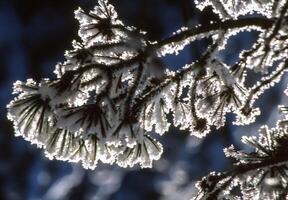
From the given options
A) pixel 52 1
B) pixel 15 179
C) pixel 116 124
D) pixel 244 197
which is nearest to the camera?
pixel 116 124

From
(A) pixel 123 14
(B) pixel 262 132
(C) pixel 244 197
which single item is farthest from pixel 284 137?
(A) pixel 123 14

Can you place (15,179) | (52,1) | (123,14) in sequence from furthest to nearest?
(15,179)
(52,1)
(123,14)

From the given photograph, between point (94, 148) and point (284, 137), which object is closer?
point (94, 148)

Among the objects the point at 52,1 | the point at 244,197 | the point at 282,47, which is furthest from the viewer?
the point at 52,1

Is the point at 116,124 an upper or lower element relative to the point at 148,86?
lower

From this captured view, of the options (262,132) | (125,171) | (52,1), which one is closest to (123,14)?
(52,1)

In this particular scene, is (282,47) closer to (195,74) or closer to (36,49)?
(195,74)

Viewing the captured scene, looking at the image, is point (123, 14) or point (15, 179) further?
point (15, 179)

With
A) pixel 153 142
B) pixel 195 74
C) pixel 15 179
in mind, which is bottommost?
pixel 153 142

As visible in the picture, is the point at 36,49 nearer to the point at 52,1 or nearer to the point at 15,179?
the point at 52,1
